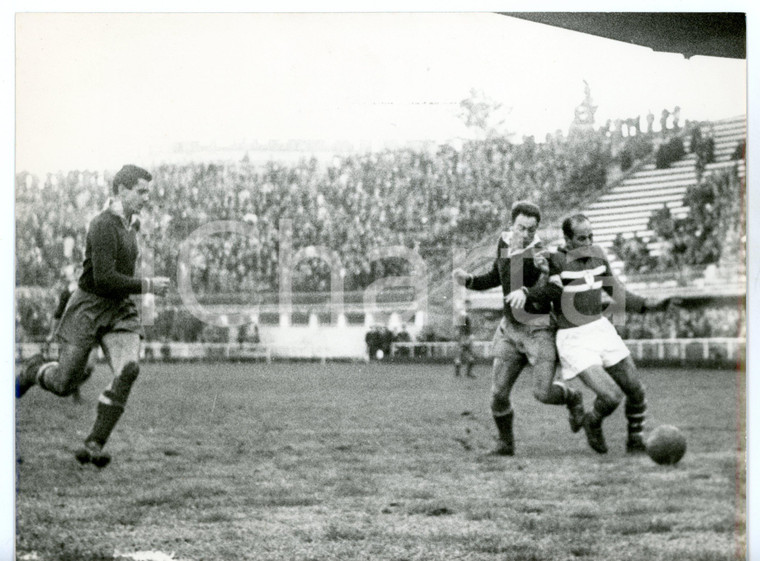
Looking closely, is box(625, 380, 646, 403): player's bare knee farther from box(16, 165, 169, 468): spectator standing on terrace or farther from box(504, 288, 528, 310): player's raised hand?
box(16, 165, 169, 468): spectator standing on terrace

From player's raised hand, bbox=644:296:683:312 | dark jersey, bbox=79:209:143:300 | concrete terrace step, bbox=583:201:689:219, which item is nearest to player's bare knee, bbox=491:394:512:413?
player's raised hand, bbox=644:296:683:312

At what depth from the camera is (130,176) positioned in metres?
4.30

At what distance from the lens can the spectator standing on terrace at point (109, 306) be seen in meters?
4.31

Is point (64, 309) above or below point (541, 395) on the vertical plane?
above

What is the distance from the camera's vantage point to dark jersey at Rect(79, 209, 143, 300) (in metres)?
4.32

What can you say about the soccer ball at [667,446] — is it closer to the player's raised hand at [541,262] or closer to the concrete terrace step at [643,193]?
the player's raised hand at [541,262]

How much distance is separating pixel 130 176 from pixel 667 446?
9.23 feet

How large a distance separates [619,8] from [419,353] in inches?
73.1

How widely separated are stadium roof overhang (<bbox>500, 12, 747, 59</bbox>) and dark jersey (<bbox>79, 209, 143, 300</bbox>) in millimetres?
2082

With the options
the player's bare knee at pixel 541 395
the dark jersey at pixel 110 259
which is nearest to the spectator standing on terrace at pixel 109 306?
the dark jersey at pixel 110 259

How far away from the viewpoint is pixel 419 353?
4289 mm

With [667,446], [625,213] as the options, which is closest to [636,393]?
[667,446]

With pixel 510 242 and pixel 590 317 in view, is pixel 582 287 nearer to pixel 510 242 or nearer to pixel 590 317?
pixel 590 317

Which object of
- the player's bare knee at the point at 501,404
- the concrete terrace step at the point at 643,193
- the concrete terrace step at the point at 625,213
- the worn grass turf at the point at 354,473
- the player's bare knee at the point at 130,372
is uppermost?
the concrete terrace step at the point at 643,193
